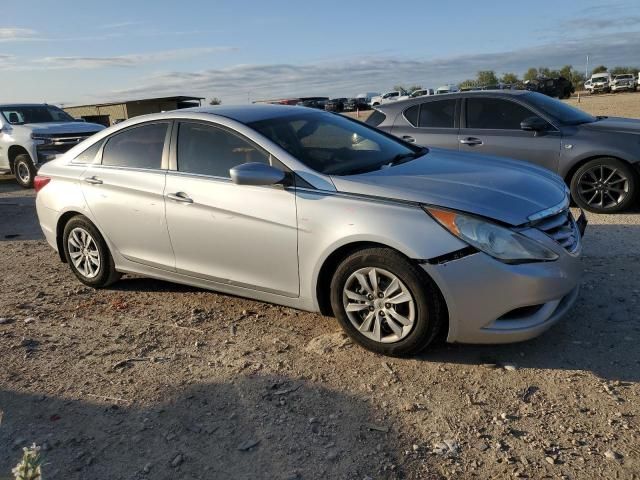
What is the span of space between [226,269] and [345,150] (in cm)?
127

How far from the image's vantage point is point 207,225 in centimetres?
424

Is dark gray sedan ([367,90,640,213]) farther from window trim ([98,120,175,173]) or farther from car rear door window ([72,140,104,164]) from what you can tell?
car rear door window ([72,140,104,164])

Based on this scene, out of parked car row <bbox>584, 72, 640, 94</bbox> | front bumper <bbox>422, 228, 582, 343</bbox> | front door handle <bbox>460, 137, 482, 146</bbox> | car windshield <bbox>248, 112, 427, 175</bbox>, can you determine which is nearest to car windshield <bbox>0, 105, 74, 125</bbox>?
front door handle <bbox>460, 137, 482, 146</bbox>

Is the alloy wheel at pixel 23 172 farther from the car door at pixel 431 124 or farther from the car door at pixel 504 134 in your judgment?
the car door at pixel 504 134

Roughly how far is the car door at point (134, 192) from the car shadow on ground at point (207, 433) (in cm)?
142

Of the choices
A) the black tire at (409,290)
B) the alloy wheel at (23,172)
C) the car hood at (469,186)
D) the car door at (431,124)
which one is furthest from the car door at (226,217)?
the alloy wheel at (23,172)

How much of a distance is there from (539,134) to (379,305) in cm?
472

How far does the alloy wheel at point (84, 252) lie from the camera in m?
5.21

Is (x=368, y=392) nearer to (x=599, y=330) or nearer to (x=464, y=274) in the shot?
(x=464, y=274)

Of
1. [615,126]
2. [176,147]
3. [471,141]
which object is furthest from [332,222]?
[615,126]

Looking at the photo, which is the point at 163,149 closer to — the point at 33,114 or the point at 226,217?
the point at 226,217

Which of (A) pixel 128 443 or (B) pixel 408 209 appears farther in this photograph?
(B) pixel 408 209

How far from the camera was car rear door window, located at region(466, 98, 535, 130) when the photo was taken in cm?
752

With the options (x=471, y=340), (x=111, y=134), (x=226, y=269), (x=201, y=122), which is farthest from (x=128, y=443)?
(x=111, y=134)
